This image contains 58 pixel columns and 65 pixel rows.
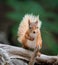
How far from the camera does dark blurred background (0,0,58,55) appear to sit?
146 inches

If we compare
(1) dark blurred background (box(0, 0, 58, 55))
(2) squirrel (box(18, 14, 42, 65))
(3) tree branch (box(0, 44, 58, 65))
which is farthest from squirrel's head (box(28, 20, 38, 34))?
(1) dark blurred background (box(0, 0, 58, 55))

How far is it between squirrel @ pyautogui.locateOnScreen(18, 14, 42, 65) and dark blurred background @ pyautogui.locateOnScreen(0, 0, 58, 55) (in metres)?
0.96

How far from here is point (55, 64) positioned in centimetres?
256

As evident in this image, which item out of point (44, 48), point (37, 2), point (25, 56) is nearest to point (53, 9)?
point (37, 2)

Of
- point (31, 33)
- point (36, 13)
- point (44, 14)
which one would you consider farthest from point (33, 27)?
point (44, 14)

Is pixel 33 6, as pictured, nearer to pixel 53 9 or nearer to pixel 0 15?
pixel 53 9

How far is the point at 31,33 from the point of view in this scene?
245cm

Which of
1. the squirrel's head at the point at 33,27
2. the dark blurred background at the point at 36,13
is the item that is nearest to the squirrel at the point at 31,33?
the squirrel's head at the point at 33,27

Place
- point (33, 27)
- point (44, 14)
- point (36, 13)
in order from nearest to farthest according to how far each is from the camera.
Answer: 1. point (33, 27)
2. point (36, 13)
3. point (44, 14)

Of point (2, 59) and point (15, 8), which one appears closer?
point (2, 59)

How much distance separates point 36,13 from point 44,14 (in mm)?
386

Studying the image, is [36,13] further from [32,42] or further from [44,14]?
[32,42]

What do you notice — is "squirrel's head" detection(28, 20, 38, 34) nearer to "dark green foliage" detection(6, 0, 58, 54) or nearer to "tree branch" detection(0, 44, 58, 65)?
"tree branch" detection(0, 44, 58, 65)

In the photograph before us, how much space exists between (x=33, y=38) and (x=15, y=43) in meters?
1.40
